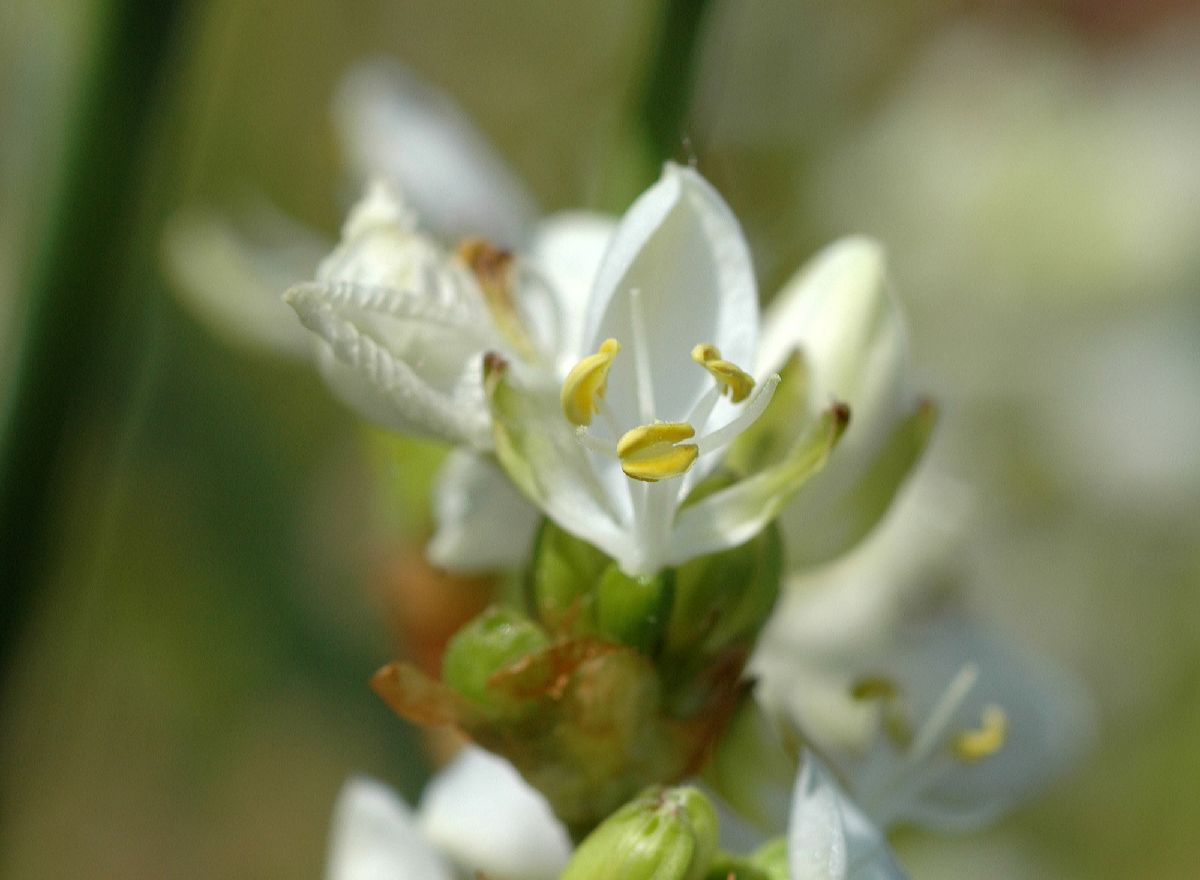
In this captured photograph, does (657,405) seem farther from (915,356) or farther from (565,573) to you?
(915,356)

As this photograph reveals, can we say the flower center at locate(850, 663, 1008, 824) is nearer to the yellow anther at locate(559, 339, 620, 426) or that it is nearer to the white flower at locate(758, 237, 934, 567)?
the white flower at locate(758, 237, 934, 567)

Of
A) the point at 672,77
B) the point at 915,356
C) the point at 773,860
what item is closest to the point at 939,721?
the point at 773,860

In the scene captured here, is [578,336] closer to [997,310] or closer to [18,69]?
[18,69]

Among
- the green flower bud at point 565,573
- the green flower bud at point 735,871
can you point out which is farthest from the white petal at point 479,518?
the green flower bud at point 735,871

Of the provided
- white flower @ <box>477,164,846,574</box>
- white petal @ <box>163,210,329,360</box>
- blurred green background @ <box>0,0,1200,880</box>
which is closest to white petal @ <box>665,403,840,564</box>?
white flower @ <box>477,164,846,574</box>

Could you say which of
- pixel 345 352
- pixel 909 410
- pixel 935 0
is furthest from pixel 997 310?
pixel 345 352

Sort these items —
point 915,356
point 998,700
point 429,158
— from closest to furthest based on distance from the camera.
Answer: point 998,700
point 429,158
point 915,356
